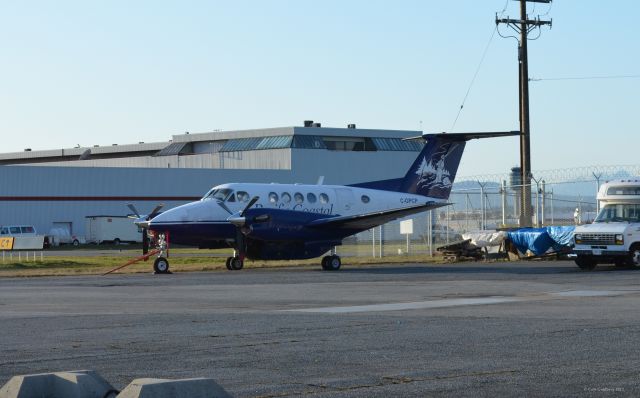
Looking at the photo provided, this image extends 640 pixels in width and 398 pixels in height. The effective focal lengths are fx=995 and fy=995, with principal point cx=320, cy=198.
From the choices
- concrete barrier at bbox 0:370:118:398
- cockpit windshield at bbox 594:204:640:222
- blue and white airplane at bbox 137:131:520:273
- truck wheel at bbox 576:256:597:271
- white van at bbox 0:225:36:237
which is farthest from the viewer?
white van at bbox 0:225:36:237

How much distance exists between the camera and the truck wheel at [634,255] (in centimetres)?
2884

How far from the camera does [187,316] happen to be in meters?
16.1

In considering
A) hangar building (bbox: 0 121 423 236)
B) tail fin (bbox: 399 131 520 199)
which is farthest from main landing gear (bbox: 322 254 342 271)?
hangar building (bbox: 0 121 423 236)

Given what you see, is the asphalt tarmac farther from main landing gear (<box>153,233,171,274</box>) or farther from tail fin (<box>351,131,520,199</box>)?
tail fin (<box>351,131,520,199</box>)

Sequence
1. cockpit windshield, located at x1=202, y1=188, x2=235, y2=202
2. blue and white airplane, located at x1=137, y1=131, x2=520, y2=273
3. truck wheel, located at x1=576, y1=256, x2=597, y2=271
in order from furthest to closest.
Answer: cockpit windshield, located at x1=202, y1=188, x2=235, y2=202 < blue and white airplane, located at x1=137, y1=131, x2=520, y2=273 < truck wheel, located at x1=576, y1=256, x2=597, y2=271

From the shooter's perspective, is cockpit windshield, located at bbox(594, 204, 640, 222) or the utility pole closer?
cockpit windshield, located at bbox(594, 204, 640, 222)

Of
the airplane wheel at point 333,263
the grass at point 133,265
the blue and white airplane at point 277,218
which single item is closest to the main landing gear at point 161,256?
the blue and white airplane at point 277,218

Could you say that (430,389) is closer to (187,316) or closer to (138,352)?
(138,352)

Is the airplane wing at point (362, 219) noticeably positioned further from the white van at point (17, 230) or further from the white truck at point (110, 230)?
the white truck at point (110, 230)

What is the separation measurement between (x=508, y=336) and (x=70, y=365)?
18.3 ft

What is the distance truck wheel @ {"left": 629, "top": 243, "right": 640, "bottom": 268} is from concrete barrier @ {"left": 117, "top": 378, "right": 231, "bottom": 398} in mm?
24504

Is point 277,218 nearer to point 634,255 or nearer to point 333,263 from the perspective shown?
point 333,263

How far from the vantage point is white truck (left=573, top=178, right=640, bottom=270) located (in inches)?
1136

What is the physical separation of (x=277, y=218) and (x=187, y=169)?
149 ft
